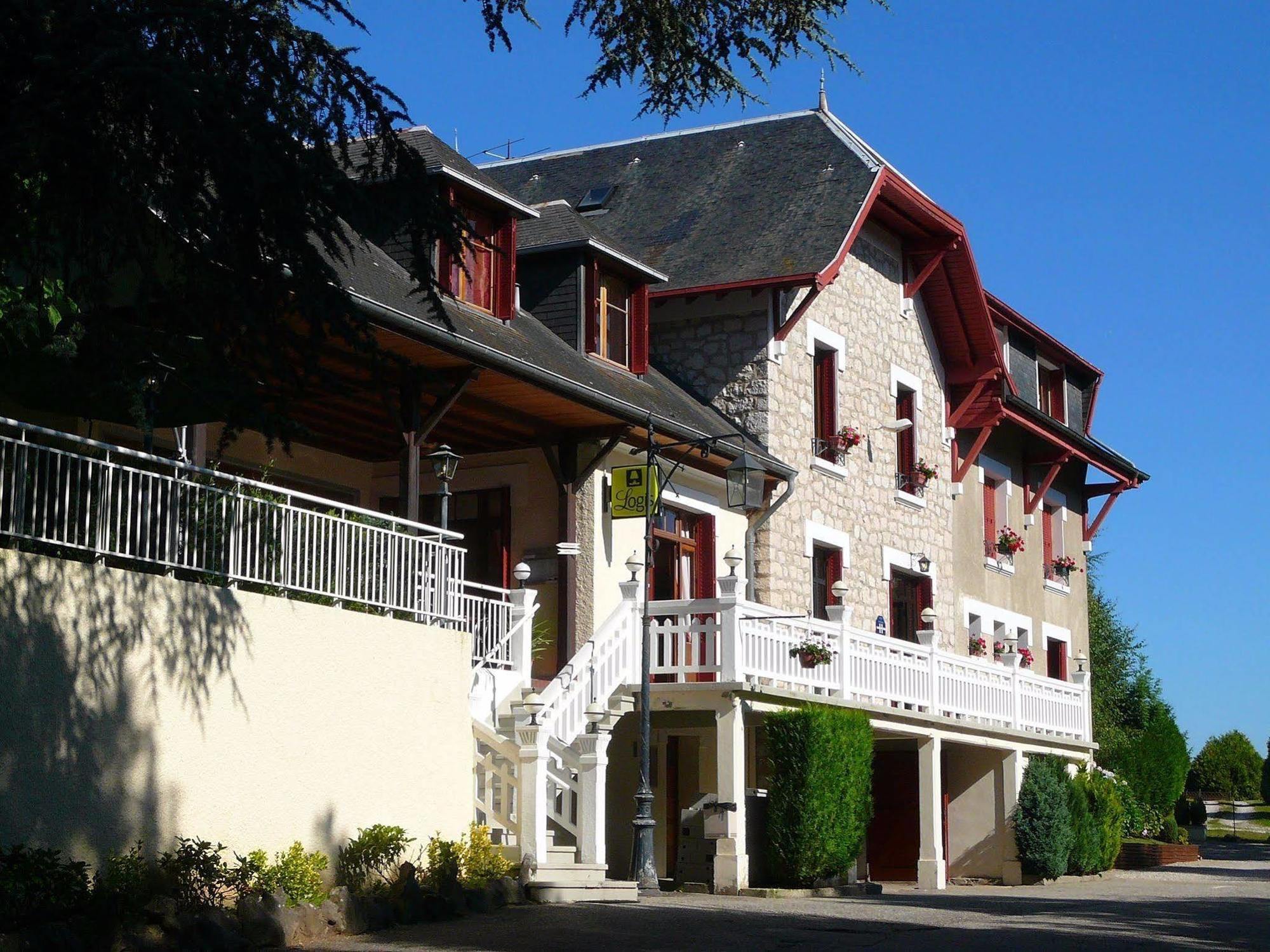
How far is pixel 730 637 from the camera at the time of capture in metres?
17.0

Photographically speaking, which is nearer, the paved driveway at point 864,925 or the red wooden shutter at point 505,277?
the paved driveway at point 864,925

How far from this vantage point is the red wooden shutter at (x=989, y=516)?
1074 inches

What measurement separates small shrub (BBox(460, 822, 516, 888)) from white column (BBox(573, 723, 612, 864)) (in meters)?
1.09

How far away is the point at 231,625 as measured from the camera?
1146 cm

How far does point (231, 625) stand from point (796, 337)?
11881mm

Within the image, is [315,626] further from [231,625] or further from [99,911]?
[99,911]

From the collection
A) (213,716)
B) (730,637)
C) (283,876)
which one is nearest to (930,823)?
(730,637)

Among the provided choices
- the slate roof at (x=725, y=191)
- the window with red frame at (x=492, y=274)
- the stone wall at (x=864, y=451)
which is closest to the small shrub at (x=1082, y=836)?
the stone wall at (x=864, y=451)

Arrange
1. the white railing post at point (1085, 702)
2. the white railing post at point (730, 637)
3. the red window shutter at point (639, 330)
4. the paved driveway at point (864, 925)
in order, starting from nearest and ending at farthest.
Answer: the paved driveway at point (864, 925)
the white railing post at point (730, 637)
the red window shutter at point (639, 330)
the white railing post at point (1085, 702)

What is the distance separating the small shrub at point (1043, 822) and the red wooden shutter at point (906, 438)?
14.4ft

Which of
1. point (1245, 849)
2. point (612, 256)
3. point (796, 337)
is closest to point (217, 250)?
point (612, 256)

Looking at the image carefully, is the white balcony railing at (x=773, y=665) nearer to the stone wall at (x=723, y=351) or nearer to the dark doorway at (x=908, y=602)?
the dark doorway at (x=908, y=602)

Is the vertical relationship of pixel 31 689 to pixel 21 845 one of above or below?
above

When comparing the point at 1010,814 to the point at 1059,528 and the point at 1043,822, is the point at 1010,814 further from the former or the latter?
the point at 1059,528
